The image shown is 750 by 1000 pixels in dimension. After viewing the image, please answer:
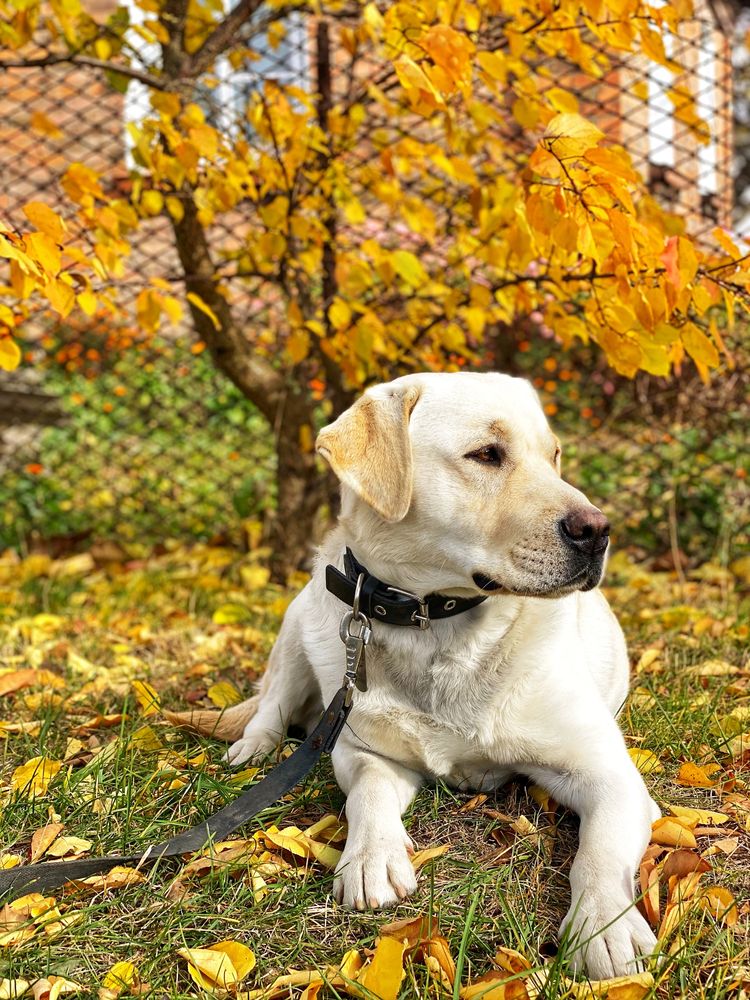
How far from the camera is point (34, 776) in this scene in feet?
6.86

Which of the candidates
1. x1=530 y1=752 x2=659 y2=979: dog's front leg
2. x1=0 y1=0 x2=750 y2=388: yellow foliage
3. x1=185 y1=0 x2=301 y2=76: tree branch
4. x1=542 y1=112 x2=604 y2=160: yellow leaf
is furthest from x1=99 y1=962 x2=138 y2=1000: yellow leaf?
x1=185 y1=0 x2=301 y2=76: tree branch

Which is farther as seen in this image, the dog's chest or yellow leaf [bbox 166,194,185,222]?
yellow leaf [bbox 166,194,185,222]

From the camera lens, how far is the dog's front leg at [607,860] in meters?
1.50

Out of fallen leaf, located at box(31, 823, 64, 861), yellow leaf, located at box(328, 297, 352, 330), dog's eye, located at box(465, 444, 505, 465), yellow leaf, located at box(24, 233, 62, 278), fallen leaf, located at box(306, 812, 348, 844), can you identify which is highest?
yellow leaf, located at box(24, 233, 62, 278)

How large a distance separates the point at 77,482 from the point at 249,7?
3287 millimetres

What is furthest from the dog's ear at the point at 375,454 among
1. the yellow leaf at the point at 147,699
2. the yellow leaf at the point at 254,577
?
the yellow leaf at the point at 254,577

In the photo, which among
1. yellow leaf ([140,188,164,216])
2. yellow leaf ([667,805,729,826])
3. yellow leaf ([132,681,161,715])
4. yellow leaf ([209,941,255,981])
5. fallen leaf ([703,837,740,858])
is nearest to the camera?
yellow leaf ([209,941,255,981])

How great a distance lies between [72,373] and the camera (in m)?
6.97

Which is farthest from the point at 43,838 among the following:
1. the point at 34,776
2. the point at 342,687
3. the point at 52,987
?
the point at 342,687

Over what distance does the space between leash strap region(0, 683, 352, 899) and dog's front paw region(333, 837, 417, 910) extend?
0.78 ft

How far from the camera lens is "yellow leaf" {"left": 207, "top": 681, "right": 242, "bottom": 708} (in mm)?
2900

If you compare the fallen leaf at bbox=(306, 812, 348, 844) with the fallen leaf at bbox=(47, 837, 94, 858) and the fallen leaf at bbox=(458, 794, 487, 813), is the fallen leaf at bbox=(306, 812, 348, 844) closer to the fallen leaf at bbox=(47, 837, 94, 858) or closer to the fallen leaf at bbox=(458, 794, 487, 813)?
the fallen leaf at bbox=(458, 794, 487, 813)

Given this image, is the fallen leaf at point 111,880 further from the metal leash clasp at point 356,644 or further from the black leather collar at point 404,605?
the black leather collar at point 404,605

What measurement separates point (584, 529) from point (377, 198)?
2.60 m
